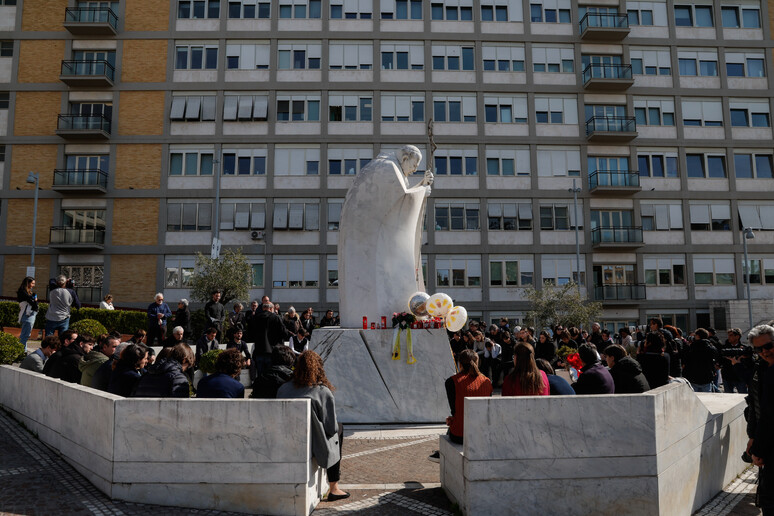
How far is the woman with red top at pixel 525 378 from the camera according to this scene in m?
5.57

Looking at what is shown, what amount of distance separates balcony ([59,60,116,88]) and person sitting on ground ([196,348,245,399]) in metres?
32.9

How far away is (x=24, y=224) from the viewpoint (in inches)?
1302

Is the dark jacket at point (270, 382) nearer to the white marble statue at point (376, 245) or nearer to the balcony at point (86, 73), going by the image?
the white marble statue at point (376, 245)

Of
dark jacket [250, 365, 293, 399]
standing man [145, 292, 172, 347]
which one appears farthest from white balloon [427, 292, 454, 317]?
standing man [145, 292, 172, 347]

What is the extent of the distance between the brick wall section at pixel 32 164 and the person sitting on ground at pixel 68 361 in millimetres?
29212

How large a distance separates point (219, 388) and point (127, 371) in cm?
170

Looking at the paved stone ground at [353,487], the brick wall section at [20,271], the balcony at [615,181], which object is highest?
the balcony at [615,181]

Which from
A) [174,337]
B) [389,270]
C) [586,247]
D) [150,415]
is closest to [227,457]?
[150,415]

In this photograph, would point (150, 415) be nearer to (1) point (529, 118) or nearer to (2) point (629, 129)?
(1) point (529, 118)

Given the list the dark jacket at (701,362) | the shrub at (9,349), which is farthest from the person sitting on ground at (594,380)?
the shrub at (9,349)

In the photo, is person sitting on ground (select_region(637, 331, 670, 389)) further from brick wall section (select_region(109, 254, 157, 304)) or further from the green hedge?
brick wall section (select_region(109, 254, 157, 304))

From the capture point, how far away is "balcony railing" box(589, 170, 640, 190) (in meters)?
34.5

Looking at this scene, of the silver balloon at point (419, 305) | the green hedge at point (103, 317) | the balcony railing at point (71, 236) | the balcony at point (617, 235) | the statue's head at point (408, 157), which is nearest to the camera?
the silver balloon at point (419, 305)

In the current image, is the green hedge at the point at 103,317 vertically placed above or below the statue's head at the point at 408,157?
below
